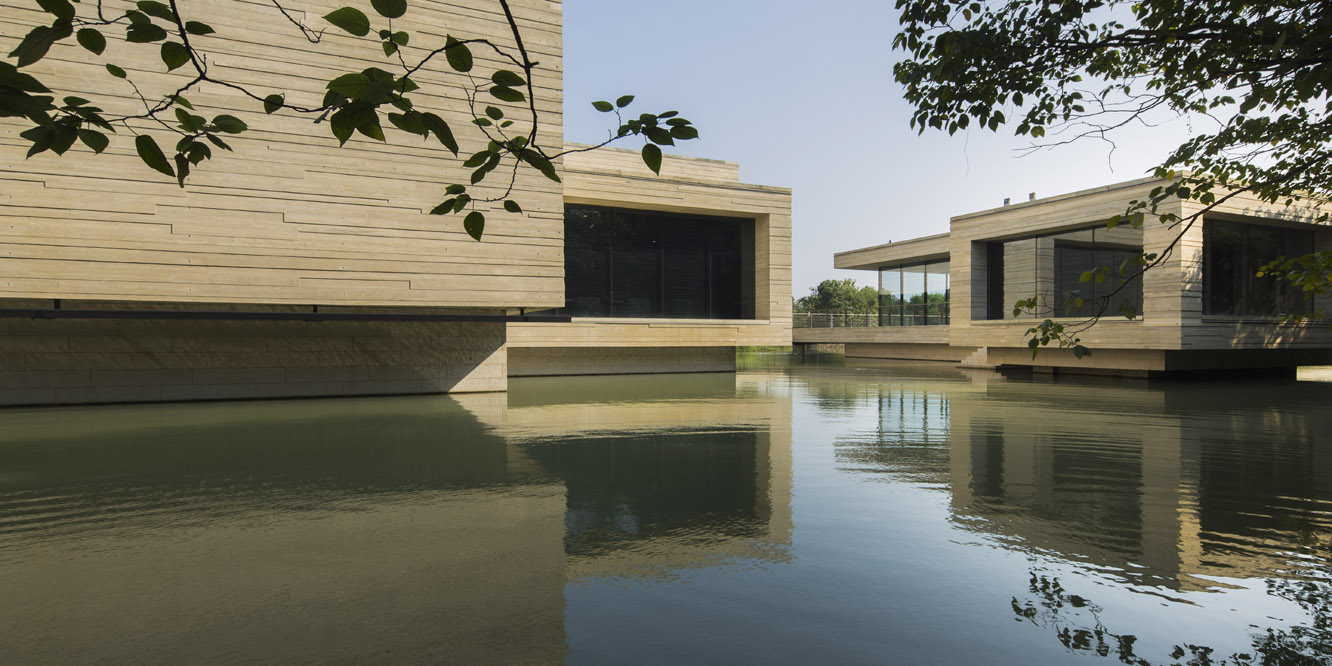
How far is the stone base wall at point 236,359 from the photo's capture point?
1151cm

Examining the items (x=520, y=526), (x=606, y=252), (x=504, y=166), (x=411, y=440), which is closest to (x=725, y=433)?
(x=411, y=440)

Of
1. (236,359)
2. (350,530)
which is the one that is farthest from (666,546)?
(236,359)

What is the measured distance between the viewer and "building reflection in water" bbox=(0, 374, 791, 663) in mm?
2971

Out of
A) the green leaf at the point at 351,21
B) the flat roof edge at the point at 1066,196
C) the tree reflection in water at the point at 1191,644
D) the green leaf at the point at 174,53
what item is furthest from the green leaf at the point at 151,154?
the flat roof edge at the point at 1066,196

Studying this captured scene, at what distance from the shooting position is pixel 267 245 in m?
10.8

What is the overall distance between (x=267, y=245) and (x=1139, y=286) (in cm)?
1947

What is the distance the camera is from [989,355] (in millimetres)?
22125

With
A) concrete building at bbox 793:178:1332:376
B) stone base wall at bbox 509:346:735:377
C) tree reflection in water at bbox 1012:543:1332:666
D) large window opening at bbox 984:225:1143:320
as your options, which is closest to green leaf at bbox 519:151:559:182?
tree reflection in water at bbox 1012:543:1332:666

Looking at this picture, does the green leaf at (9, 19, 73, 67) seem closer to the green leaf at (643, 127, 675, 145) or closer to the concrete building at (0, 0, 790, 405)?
the green leaf at (643, 127, 675, 145)

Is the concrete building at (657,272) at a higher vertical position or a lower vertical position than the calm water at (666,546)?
higher

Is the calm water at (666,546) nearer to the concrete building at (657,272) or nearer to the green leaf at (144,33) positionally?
the green leaf at (144,33)

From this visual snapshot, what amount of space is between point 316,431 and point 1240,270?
20.2 metres

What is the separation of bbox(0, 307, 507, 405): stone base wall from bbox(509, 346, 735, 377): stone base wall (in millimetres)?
4766

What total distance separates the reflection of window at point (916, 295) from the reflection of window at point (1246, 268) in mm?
9793
